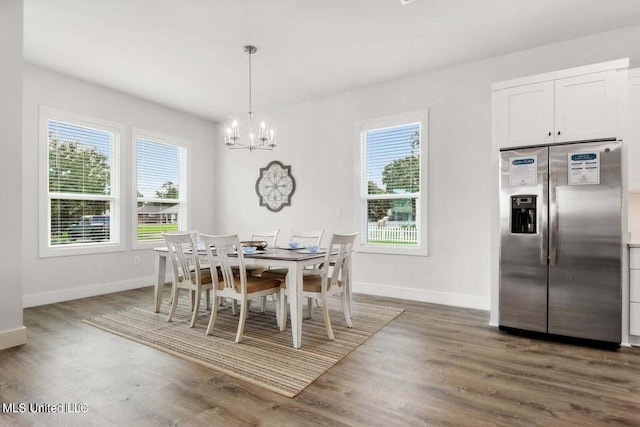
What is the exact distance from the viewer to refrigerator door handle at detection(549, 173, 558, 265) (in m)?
2.98

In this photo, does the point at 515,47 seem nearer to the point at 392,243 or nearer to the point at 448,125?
the point at 448,125

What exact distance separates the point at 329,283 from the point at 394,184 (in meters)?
1.94

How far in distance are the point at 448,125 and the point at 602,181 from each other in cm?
175

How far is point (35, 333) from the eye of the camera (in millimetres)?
3105

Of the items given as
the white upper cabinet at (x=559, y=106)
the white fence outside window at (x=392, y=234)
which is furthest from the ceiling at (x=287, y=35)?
the white fence outside window at (x=392, y=234)

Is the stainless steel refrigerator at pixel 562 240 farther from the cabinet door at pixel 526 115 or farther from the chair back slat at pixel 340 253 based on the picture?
the chair back slat at pixel 340 253

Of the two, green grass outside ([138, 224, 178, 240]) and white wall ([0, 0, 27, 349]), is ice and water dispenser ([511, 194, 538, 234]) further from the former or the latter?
green grass outside ([138, 224, 178, 240])

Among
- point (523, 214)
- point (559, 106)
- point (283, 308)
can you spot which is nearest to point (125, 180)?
point (283, 308)

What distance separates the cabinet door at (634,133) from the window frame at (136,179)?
19.0 ft

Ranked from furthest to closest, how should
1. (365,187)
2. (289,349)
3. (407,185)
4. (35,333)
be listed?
(365,187)
(407,185)
(35,333)
(289,349)

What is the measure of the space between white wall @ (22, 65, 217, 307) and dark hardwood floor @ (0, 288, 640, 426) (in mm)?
1362

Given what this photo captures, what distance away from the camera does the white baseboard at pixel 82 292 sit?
13.3 feet

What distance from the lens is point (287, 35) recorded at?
11.2 feet

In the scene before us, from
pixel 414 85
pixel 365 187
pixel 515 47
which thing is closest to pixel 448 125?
pixel 414 85
